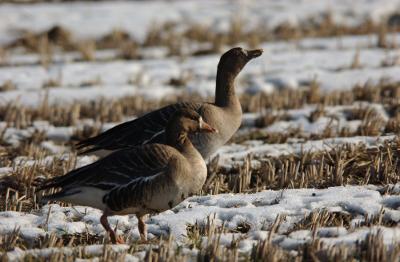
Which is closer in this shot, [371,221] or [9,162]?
[371,221]

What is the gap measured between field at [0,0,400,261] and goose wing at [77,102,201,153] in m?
0.73

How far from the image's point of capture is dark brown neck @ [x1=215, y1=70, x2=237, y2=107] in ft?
28.3

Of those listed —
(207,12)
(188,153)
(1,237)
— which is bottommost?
(1,237)

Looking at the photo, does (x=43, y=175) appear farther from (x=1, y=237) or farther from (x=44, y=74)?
(x=44, y=74)

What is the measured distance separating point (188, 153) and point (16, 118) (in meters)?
5.33

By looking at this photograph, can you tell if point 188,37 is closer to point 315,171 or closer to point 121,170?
point 315,171

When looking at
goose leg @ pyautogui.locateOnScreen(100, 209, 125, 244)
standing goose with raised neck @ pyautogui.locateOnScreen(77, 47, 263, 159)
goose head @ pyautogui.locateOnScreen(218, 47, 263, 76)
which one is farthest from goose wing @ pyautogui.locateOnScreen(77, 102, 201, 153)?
goose leg @ pyautogui.locateOnScreen(100, 209, 125, 244)

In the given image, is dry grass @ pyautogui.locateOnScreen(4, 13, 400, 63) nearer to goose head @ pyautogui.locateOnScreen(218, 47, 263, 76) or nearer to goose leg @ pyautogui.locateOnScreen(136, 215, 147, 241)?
goose head @ pyautogui.locateOnScreen(218, 47, 263, 76)

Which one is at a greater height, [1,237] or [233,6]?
[233,6]

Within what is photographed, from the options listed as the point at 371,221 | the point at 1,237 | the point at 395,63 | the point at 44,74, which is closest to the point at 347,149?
the point at 371,221

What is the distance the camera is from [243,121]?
451 inches

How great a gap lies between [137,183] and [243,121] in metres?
5.17

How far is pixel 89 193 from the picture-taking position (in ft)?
21.2

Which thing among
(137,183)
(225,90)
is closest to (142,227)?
(137,183)
